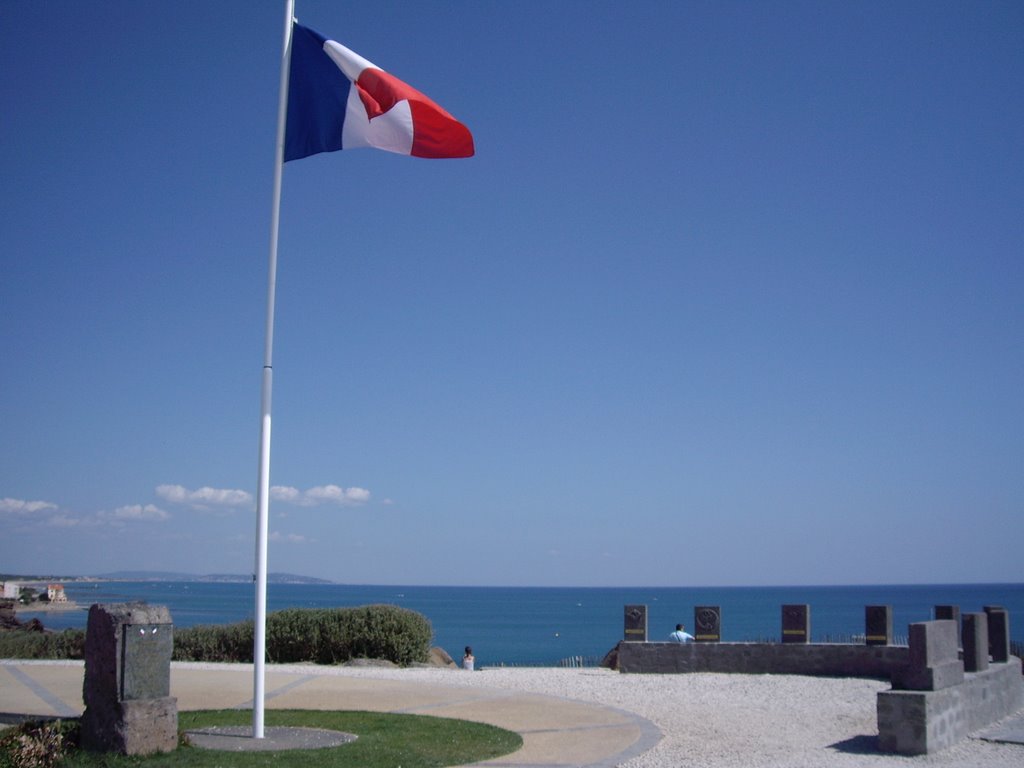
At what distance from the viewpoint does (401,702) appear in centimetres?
1389

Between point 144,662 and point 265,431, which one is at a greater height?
point 265,431

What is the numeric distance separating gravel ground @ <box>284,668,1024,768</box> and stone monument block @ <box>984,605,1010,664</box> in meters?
1.88

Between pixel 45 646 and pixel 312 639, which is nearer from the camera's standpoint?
pixel 45 646

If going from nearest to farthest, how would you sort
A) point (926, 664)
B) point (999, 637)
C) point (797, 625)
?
1. point (926, 664)
2. point (999, 637)
3. point (797, 625)

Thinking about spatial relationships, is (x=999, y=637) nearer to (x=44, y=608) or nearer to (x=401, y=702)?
(x=401, y=702)

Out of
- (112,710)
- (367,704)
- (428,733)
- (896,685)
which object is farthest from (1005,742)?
(112,710)

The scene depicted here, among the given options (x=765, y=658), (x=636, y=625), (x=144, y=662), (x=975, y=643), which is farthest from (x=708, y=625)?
(x=144, y=662)

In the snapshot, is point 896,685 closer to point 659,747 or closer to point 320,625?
point 659,747

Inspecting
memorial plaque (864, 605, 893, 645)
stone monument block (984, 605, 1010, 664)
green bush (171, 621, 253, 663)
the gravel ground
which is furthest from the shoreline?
stone monument block (984, 605, 1010, 664)

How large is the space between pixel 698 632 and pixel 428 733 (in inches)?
349

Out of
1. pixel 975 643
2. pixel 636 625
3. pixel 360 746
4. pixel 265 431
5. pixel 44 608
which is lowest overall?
pixel 44 608

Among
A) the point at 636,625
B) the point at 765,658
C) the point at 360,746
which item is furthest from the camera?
the point at 636,625

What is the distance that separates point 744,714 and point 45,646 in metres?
13.9

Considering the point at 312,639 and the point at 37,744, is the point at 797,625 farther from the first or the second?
the point at 37,744
